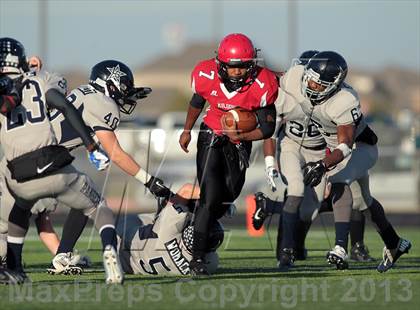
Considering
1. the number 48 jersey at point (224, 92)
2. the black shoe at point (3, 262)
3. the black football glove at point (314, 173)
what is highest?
the number 48 jersey at point (224, 92)

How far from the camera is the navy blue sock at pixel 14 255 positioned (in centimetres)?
782

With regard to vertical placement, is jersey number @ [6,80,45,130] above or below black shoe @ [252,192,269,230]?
above

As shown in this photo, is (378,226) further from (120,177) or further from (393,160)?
(120,177)

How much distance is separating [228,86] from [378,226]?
1808 millimetres

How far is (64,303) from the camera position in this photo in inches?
265

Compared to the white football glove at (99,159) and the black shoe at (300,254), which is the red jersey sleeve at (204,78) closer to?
the white football glove at (99,159)

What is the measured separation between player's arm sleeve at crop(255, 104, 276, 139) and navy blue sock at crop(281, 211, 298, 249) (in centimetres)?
82

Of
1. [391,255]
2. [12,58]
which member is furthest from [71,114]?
[391,255]

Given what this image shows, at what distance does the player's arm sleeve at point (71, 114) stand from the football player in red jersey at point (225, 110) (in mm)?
1318

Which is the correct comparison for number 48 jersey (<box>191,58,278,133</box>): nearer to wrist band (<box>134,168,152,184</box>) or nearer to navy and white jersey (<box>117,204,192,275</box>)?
navy and white jersey (<box>117,204,192,275</box>)

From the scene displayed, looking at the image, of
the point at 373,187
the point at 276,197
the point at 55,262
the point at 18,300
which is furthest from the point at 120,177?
the point at 18,300

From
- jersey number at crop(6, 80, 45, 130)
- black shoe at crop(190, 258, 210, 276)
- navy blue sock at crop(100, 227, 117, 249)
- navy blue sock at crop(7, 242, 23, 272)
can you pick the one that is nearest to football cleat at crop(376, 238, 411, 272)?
black shoe at crop(190, 258, 210, 276)

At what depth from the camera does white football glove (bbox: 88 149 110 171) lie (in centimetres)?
745

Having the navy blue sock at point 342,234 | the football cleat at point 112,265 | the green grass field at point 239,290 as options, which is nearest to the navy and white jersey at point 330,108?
the navy blue sock at point 342,234
